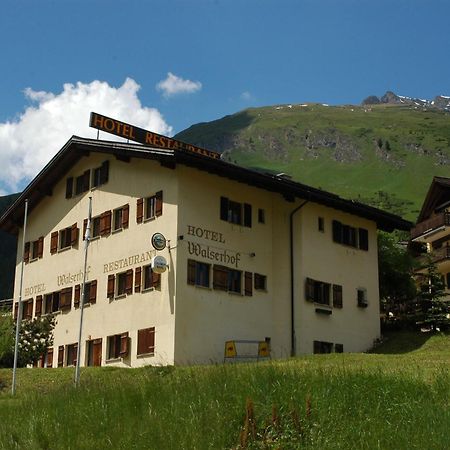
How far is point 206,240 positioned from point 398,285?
51.9 feet

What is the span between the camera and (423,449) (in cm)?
1196

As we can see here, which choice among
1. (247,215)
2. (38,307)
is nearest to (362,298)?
(247,215)

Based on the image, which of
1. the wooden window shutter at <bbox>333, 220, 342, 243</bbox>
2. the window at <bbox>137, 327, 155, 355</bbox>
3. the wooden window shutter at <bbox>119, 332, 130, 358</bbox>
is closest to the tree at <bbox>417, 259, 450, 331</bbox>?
the wooden window shutter at <bbox>333, 220, 342, 243</bbox>

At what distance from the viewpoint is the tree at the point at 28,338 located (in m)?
36.6

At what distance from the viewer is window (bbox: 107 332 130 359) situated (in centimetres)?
3544

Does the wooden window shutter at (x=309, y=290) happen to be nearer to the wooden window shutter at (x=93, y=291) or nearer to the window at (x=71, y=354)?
the wooden window shutter at (x=93, y=291)

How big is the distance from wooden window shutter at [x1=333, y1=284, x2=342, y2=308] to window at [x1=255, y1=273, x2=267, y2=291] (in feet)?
12.6

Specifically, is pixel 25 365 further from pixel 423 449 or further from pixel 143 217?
pixel 423 449

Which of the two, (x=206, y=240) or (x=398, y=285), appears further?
(x=398, y=285)

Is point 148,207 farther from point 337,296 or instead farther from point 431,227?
point 431,227

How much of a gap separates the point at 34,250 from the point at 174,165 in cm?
1276

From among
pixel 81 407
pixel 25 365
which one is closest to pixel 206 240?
pixel 25 365

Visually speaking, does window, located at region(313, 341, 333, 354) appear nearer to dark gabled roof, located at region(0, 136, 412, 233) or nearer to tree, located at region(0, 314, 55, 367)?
dark gabled roof, located at region(0, 136, 412, 233)

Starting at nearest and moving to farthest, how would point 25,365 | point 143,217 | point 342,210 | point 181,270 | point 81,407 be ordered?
point 81,407, point 181,270, point 143,217, point 25,365, point 342,210
